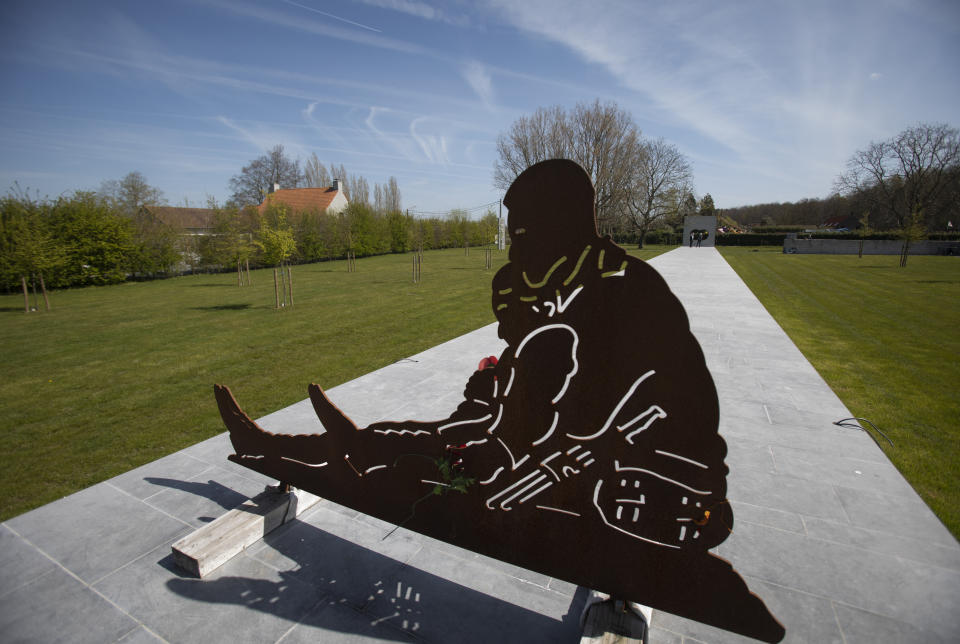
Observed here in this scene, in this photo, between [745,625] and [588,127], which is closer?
[745,625]

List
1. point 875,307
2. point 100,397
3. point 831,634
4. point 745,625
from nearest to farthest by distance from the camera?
1. point 745,625
2. point 831,634
3. point 100,397
4. point 875,307

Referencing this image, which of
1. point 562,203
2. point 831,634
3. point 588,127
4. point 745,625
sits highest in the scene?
point 588,127

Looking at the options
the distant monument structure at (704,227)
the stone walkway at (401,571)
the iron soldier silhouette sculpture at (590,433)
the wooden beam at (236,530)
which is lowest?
the stone walkway at (401,571)

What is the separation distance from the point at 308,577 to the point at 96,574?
53.4 inches

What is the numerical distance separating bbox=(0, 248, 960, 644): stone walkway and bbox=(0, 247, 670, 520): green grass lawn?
1.03 metres

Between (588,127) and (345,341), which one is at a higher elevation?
(588,127)

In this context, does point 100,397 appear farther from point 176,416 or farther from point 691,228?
point 691,228

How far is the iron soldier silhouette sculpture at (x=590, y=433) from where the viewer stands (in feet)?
5.86

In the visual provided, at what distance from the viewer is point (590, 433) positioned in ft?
6.48

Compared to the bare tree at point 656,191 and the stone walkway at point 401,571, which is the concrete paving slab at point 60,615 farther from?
the bare tree at point 656,191

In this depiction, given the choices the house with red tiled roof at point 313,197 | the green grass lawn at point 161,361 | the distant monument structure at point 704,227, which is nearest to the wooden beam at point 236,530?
the green grass lawn at point 161,361

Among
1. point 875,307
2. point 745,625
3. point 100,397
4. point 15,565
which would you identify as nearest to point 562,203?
point 745,625

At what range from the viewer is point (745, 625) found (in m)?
1.77

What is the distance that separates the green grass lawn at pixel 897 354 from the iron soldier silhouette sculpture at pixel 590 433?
2817mm
